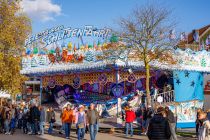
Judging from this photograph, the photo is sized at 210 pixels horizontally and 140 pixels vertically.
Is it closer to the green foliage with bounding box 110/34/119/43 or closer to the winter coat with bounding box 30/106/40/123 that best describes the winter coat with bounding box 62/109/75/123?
the winter coat with bounding box 30/106/40/123

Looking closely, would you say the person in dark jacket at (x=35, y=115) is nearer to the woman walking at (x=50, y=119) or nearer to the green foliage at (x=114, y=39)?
the woman walking at (x=50, y=119)

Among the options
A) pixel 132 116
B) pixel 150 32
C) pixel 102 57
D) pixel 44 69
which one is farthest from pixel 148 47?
pixel 44 69

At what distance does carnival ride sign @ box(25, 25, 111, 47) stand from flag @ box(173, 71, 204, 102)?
217 inches

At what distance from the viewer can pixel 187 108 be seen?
21.4 metres

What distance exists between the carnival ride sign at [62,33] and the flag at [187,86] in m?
5.52

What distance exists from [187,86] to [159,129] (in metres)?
16.2

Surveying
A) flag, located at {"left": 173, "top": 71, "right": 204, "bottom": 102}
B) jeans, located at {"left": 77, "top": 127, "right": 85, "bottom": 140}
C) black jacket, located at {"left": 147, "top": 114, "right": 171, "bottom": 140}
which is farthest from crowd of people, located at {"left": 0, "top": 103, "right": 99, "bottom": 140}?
flag, located at {"left": 173, "top": 71, "right": 204, "bottom": 102}

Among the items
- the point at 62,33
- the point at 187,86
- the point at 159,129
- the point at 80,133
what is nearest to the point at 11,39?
the point at 62,33

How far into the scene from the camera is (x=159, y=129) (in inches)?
313

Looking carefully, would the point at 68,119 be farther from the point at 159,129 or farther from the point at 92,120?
the point at 159,129

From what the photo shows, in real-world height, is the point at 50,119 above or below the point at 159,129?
below

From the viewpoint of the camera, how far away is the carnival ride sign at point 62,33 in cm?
2273

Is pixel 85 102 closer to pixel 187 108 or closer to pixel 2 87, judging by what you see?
pixel 2 87

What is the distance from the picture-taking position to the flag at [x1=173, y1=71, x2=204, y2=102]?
75.6 ft
